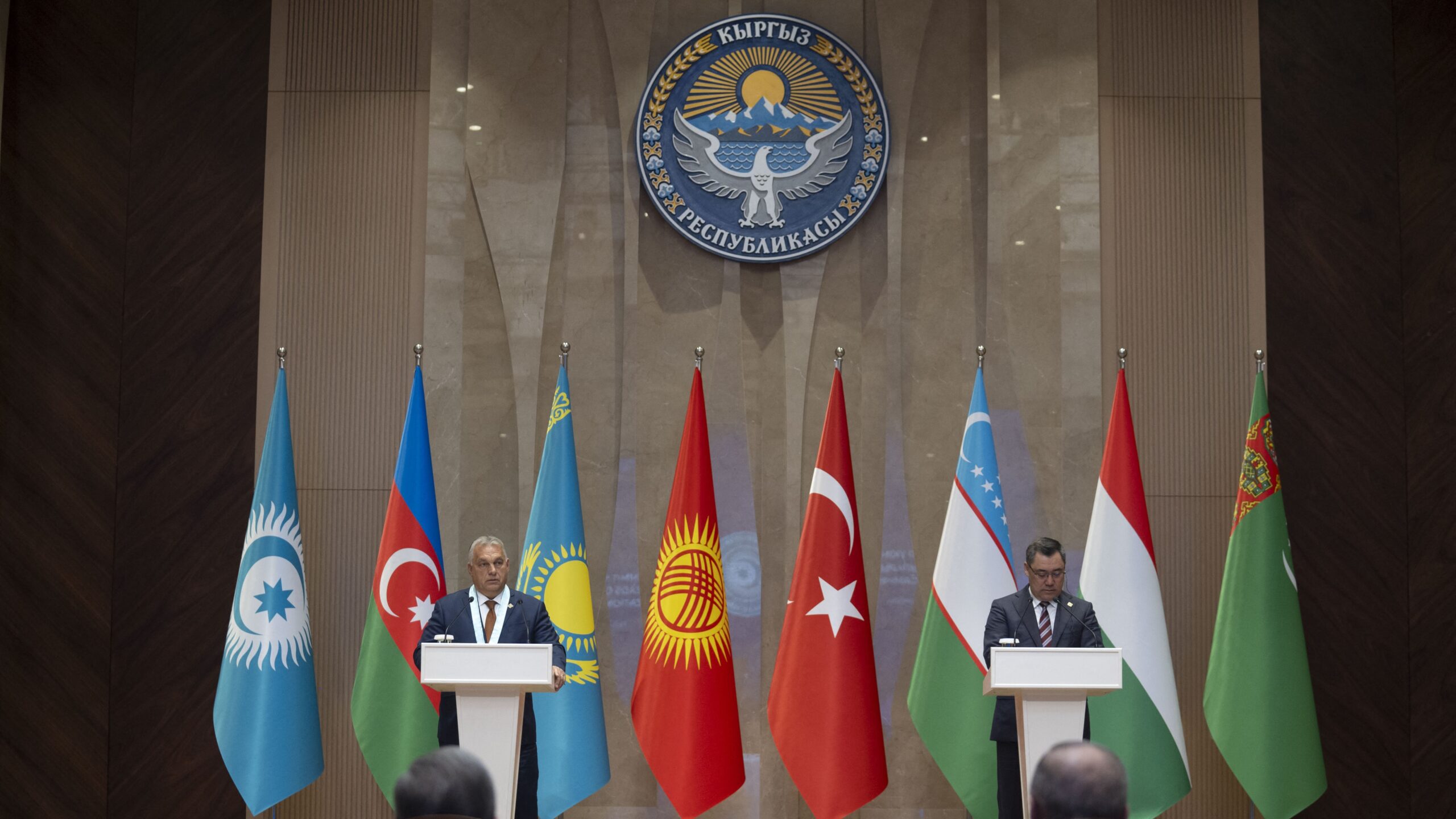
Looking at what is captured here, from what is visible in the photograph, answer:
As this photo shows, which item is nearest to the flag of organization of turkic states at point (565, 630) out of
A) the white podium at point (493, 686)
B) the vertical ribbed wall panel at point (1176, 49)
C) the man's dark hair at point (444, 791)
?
the white podium at point (493, 686)

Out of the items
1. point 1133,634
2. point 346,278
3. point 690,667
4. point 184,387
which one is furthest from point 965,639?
A: point 184,387

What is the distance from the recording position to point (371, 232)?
21.9 ft

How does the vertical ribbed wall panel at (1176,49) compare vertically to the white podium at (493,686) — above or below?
above

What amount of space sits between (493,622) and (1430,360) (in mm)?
4273

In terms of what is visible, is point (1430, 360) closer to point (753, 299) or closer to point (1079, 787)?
point (753, 299)

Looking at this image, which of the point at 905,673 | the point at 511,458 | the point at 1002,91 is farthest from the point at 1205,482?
the point at 511,458

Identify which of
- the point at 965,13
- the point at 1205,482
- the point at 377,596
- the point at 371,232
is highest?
the point at 965,13

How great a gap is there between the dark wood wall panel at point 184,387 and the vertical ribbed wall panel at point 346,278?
0.64ft

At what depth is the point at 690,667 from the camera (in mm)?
5797

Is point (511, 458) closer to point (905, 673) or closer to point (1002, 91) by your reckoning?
point (905, 673)

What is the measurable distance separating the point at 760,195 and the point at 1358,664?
3325mm

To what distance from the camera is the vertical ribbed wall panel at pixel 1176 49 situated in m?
6.71

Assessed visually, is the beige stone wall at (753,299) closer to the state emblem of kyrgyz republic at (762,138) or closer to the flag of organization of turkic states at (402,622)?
the state emblem of kyrgyz republic at (762,138)

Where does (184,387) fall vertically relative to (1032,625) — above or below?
above
